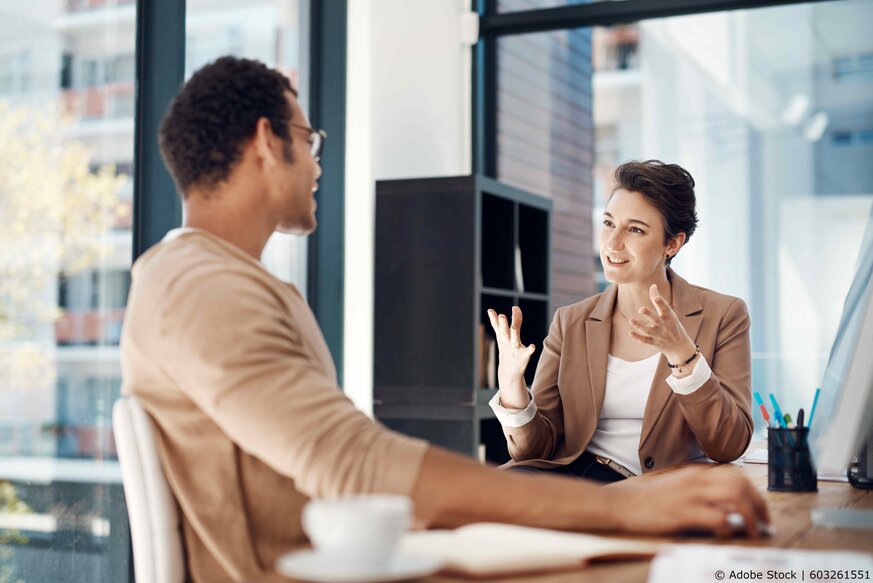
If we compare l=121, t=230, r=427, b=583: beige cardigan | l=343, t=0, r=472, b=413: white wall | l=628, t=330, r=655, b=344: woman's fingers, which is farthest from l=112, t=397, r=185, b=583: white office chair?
l=343, t=0, r=472, b=413: white wall

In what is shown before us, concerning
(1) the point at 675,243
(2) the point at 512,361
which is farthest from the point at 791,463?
(1) the point at 675,243

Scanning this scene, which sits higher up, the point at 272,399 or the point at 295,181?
the point at 295,181

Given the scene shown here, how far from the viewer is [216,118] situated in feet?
4.82

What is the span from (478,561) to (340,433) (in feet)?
0.81

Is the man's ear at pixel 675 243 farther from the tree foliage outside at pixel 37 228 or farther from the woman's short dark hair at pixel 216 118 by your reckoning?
the tree foliage outside at pixel 37 228

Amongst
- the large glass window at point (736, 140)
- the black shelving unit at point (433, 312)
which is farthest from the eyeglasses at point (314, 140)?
the large glass window at point (736, 140)

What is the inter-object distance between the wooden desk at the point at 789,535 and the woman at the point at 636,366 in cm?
24

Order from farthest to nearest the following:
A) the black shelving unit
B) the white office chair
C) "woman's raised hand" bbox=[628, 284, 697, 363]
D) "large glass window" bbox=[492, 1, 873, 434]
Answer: "large glass window" bbox=[492, 1, 873, 434], the black shelving unit, "woman's raised hand" bbox=[628, 284, 697, 363], the white office chair

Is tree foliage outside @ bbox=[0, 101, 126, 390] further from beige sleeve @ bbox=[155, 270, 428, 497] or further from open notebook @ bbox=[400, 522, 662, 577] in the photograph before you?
open notebook @ bbox=[400, 522, 662, 577]

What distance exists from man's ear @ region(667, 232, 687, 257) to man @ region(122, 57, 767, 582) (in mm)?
1548

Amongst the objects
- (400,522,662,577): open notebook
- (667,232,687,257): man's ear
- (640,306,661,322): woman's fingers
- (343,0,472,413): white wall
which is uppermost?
(343,0,472,413): white wall

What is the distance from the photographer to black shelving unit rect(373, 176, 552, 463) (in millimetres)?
4066

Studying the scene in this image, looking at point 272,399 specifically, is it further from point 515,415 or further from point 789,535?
point 515,415

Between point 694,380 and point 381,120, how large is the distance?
2.54m
